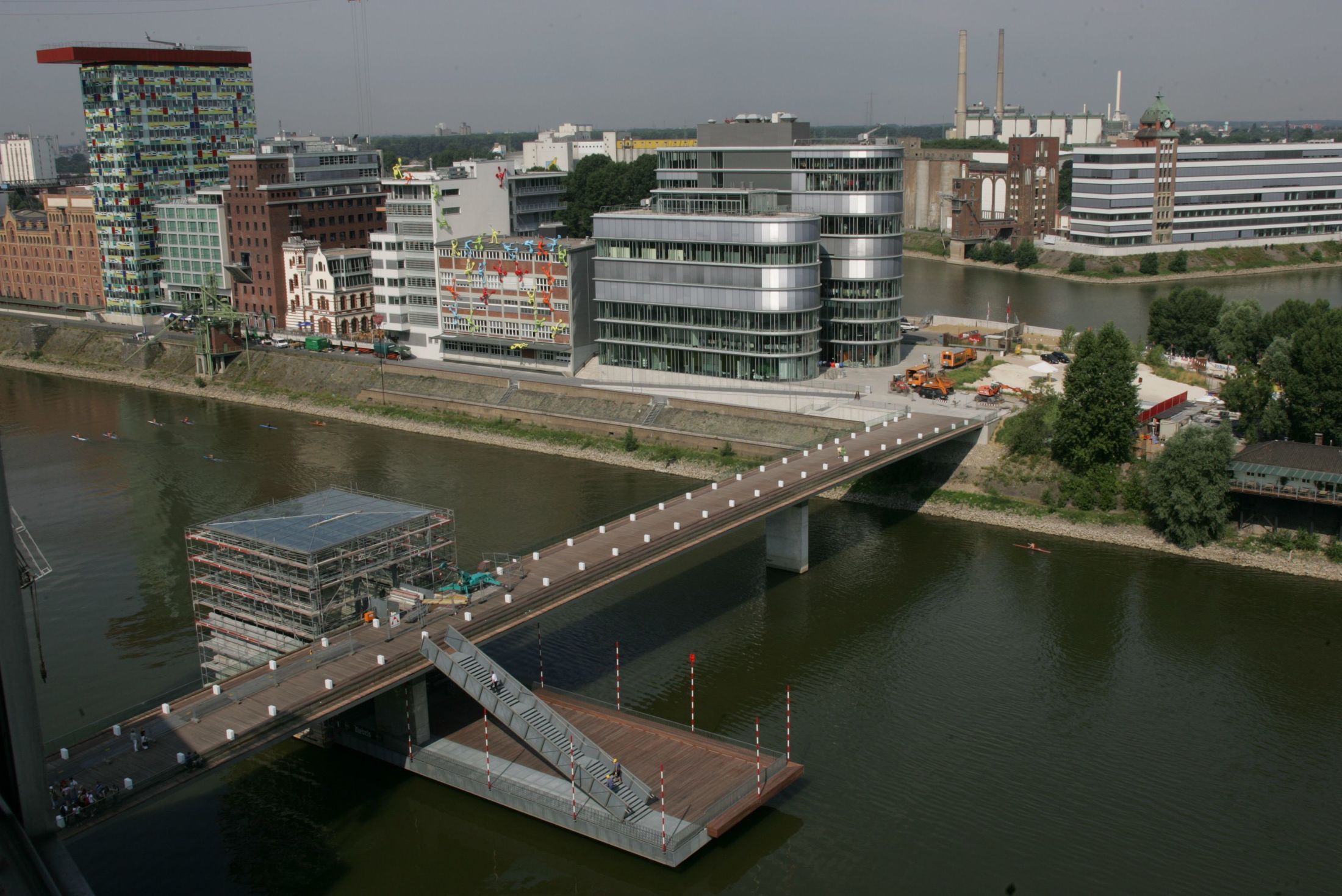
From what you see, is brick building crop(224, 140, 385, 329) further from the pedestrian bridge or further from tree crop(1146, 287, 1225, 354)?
tree crop(1146, 287, 1225, 354)

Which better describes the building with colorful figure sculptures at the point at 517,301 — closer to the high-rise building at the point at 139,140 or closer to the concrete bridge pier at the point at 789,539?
the concrete bridge pier at the point at 789,539

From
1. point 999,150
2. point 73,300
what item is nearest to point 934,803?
point 73,300

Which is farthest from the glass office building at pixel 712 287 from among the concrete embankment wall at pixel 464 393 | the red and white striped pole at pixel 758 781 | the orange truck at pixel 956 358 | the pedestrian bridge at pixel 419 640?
the red and white striped pole at pixel 758 781

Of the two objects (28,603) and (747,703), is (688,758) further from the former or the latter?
(28,603)

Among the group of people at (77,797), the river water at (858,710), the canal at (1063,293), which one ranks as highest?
the canal at (1063,293)

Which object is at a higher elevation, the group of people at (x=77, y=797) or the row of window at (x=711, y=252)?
the row of window at (x=711, y=252)

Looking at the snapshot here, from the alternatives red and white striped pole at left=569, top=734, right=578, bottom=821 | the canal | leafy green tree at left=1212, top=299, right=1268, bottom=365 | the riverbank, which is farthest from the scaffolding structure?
the canal

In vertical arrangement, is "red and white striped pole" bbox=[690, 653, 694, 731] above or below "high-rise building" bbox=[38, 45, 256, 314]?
below
